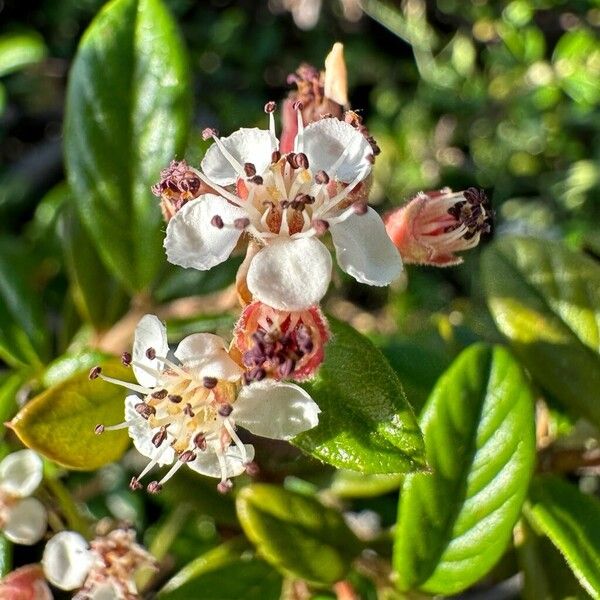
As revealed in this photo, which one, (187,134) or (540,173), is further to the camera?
(540,173)

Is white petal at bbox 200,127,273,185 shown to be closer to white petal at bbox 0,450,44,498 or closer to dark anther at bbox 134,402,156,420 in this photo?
dark anther at bbox 134,402,156,420

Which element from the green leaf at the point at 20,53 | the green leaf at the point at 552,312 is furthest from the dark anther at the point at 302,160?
the green leaf at the point at 20,53

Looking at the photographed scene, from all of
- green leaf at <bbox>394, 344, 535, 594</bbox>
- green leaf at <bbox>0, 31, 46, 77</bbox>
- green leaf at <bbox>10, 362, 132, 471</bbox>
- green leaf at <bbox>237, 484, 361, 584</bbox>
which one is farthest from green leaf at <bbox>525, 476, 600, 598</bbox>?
green leaf at <bbox>0, 31, 46, 77</bbox>

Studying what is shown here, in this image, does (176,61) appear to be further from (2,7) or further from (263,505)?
(2,7)

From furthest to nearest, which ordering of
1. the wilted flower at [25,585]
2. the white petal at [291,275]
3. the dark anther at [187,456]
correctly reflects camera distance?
1. the wilted flower at [25,585]
2. the dark anther at [187,456]
3. the white petal at [291,275]

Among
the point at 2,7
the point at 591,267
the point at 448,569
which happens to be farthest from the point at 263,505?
the point at 2,7

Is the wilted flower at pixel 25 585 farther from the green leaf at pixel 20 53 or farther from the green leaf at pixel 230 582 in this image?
the green leaf at pixel 20 53
